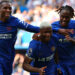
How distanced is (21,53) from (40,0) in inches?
124

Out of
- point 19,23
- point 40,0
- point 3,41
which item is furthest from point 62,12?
point 40,0

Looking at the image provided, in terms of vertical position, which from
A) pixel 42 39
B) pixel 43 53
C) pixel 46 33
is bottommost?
pixel 43 53

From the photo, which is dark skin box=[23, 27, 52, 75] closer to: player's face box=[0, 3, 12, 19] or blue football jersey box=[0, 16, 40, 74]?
blue football jersey box=[0, 16, 40, 74]

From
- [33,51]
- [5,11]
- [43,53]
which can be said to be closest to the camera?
[33,51]

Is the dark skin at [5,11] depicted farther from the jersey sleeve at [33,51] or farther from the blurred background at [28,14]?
the blurred background at [28,14]

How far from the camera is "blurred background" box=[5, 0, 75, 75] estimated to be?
359 inches

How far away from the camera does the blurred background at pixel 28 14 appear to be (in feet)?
29.9

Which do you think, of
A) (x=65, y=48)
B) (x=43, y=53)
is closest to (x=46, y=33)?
(x=43, y=53)

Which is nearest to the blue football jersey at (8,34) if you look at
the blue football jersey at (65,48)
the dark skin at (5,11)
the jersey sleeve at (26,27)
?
the jersey sleeve at (26,27)

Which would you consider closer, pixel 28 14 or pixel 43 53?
pixel 43 53

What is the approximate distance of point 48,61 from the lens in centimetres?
457

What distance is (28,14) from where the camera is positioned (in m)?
10.8

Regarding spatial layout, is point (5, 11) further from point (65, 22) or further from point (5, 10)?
point (65, 22)

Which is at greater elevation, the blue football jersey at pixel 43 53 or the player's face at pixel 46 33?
the player's face at pixel 46 33
